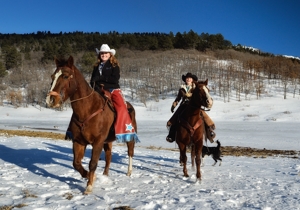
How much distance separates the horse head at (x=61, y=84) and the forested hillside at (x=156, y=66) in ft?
186

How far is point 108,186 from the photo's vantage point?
6137mm

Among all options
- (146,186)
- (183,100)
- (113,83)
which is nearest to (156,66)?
(183,100)

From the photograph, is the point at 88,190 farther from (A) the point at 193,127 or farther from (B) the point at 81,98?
(A) the point at 193,127

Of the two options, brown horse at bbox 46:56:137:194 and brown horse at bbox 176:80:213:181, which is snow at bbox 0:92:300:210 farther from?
brown horse at bbox 176:80:213:181

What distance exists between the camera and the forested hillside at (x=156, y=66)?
67250mm

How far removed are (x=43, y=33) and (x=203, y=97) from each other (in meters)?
150

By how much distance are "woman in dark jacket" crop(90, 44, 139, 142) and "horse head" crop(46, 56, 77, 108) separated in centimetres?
130

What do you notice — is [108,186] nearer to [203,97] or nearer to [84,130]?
[84,130]

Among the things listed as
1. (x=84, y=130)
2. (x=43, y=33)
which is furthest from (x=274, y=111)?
(x=43, y=33)

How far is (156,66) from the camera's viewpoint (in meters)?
90.0

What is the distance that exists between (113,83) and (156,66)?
83.9 meters

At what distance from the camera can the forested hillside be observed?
67250mm

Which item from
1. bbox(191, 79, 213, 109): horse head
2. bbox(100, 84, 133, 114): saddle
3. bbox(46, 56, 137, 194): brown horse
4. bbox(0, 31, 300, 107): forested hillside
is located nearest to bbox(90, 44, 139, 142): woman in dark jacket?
bbox(100, 84, 133, 114): saddle

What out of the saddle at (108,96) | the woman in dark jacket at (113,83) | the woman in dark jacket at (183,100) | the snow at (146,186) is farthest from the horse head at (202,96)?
the saddle at (108,96)
